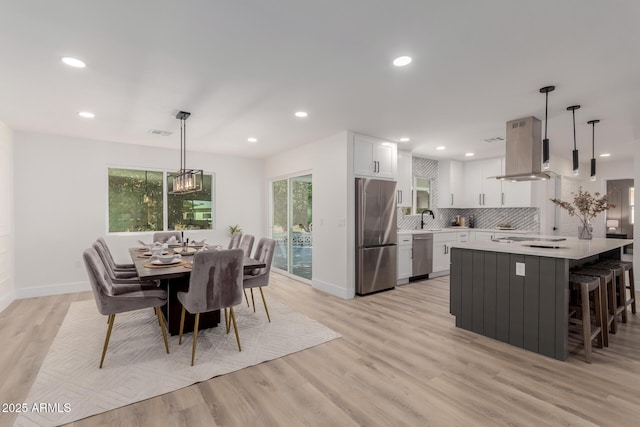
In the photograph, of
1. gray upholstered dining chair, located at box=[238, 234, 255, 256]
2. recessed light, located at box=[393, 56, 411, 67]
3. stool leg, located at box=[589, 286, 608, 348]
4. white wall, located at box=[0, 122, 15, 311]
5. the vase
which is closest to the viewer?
recessed light, located at box=[393, 56, 411, 67]

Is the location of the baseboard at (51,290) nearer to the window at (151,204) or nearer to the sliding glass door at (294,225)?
the window at (151,204)

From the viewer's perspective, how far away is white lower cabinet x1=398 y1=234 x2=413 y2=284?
550cm

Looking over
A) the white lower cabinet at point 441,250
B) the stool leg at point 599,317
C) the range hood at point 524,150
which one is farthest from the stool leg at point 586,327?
the white lower cabinet at point 441,250

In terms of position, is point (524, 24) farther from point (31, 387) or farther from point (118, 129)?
point (118, 129)

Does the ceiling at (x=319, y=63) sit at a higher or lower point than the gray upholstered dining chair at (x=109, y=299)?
higher

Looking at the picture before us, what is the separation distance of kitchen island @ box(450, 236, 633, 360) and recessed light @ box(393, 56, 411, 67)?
1.99 metres

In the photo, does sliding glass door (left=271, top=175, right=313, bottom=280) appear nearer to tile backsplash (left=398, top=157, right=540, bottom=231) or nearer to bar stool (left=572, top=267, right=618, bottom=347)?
tile backsplash (left=398, top=157, right=540, bottom=231)

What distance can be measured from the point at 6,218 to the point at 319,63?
4857 millimetres

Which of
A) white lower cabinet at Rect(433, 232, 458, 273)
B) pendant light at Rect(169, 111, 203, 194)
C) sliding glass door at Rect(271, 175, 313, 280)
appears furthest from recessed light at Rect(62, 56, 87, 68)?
white lower cabinet at Rect(433, 232, 458, 273)

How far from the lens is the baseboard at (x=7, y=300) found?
4.10 m

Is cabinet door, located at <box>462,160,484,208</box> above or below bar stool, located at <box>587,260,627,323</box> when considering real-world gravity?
above

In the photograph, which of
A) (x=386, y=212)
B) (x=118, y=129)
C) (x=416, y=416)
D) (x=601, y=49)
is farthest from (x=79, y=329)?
(x=601, y=49)

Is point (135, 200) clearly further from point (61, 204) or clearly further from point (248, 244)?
point (248, 244)

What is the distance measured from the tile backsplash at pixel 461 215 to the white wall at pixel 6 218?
6.32 meters
